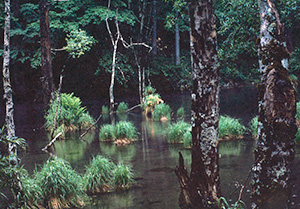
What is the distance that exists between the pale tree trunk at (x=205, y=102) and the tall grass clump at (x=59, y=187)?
7.22 ft

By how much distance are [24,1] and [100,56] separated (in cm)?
668

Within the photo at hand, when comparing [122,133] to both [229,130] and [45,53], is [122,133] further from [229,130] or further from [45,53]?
[45,53]

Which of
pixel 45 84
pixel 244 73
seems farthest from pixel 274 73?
pixel 244 73

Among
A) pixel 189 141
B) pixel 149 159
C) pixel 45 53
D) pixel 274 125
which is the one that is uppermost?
pixel 45 53

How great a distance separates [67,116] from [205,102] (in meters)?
9.11

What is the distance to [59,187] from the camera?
19.3 ft

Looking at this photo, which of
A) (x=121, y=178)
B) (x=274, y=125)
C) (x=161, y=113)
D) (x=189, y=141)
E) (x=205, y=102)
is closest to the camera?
(x=274, y=125)

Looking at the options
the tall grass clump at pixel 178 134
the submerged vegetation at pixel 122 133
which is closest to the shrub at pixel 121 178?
the tall grass clump at pixel 178 134

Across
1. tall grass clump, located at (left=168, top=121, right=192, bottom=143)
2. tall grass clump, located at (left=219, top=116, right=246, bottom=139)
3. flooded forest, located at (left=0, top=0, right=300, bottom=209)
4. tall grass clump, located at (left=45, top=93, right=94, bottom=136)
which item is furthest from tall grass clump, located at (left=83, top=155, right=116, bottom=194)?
tall grass clump, located at (left=45, top=93, right=94, bottom=136)

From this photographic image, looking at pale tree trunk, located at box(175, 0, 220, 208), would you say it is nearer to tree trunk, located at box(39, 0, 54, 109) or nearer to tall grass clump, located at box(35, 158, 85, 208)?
tall grass clump, located at box(35, 158, 85, 208)

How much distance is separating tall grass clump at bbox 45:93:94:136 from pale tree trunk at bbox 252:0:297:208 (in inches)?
370

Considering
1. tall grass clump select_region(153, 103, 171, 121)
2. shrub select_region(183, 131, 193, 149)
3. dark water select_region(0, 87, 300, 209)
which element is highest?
tall grass clump select_region(153, 103, 171, 121)

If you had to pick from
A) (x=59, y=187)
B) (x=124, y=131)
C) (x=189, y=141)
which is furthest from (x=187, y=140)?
(x=59, y=187)

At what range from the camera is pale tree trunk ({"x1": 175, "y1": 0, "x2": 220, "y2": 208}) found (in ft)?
15.8
